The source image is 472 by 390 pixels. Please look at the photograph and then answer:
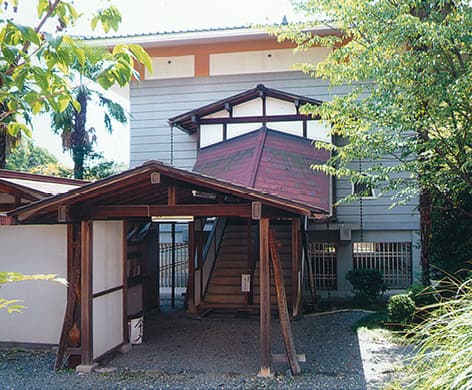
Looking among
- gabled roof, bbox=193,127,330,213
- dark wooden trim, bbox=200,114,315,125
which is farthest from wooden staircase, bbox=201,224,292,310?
dark wooden trim, bbox=200,114,315,125

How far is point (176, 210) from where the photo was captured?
22.8 feet

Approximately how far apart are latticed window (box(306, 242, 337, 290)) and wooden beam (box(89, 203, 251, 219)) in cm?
735

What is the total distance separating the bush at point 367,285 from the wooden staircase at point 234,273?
6.09ft

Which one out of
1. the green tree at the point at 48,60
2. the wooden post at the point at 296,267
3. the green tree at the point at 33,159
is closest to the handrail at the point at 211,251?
the wooden post at the point at 296,267

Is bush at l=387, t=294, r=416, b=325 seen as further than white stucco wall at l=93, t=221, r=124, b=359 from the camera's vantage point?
Yes

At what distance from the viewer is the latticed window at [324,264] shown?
44.7 feet

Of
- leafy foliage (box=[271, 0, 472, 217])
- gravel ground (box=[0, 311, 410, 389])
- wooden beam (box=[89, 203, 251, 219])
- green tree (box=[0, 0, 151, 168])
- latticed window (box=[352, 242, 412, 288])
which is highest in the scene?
leafy foliage (box=[271, 0, 472, 217])

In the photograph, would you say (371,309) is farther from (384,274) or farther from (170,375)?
(170,375)

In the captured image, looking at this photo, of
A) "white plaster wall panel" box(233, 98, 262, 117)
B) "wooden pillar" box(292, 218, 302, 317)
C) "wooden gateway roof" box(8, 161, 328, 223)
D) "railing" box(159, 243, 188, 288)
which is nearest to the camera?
"wooden gateway roof" box(8, 161, 328, 223)

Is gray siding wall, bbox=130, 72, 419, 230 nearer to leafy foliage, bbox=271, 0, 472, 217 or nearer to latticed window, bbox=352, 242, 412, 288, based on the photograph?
latticed window, bbox=352, 242, 412, 288

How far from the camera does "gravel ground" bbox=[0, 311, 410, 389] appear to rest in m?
6.21

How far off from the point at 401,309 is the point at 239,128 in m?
6.50

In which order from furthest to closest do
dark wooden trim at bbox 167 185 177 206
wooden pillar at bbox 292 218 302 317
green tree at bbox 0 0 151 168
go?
wooden pillar at bbox 292 218 302 317 < dark wooden trim at bbox 167 185 177 206 < green tree at bbox 0 0 151 168

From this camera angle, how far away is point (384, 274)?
13.3m
